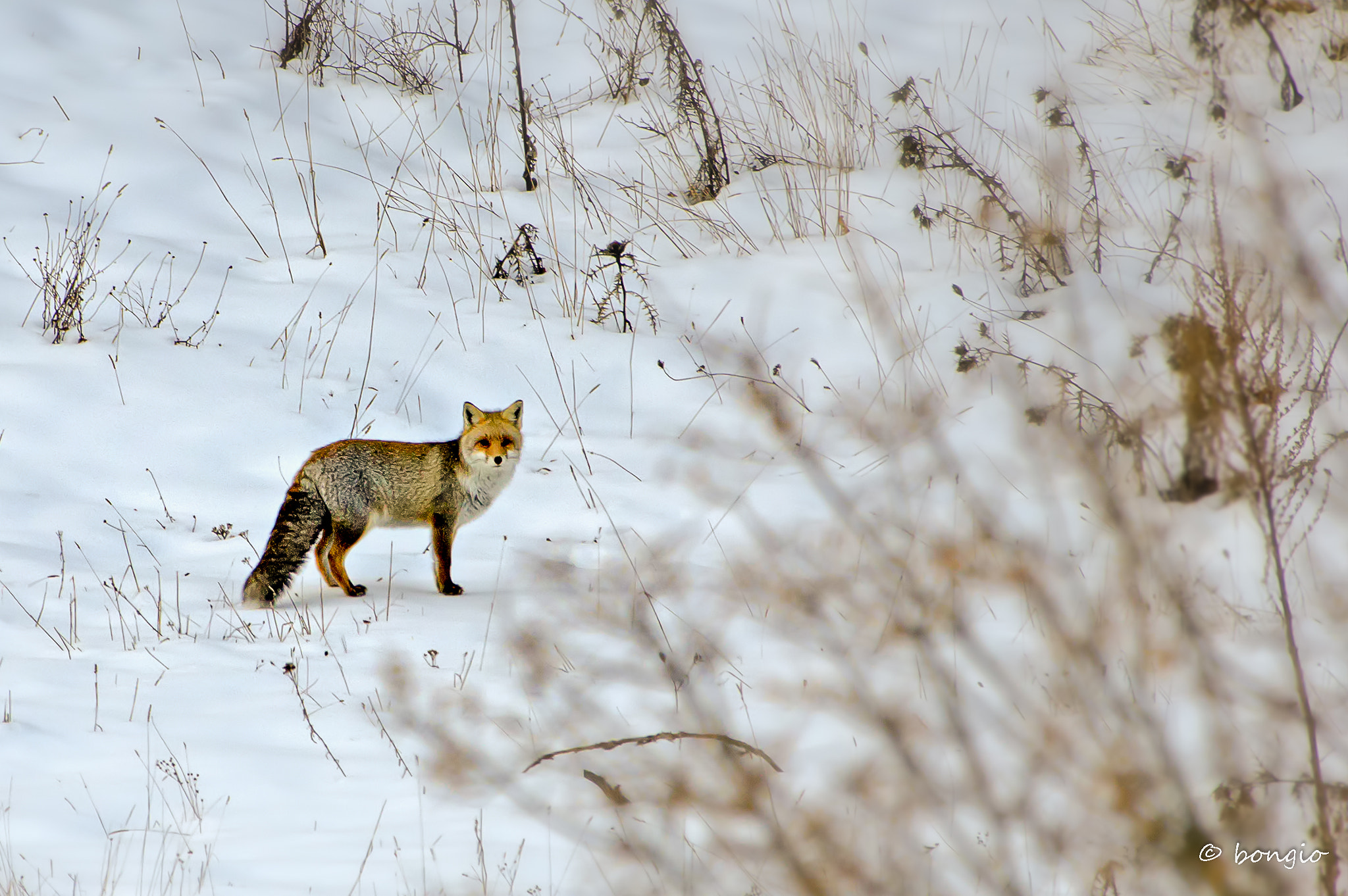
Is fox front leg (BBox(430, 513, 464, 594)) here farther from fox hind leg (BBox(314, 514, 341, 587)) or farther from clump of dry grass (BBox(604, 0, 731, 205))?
clump of dry grass (BBox(604, 0, 731, 205))

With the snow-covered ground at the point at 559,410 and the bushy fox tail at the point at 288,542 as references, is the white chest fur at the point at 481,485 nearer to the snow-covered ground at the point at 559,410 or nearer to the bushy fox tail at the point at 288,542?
the snow-covered ground at the point at 559,410

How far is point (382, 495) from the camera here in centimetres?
551

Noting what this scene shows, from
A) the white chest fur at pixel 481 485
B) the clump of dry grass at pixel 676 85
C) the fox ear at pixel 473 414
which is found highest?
the clump of dry grass at pixel 676 85

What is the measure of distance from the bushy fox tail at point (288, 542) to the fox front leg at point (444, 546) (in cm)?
51

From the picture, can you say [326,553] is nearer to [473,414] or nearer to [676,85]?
[473,414]

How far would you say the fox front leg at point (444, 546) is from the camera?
5.38 metres

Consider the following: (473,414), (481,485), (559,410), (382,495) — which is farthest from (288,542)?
(559,410)

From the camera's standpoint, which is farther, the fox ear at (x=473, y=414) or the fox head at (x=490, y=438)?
the fox ear at (x=473, y=414)

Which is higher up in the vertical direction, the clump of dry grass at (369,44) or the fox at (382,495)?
the clump of dry grass at (369,44)

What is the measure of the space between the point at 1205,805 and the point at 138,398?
21.1 feet

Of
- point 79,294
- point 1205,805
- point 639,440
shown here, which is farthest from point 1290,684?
point 79,294

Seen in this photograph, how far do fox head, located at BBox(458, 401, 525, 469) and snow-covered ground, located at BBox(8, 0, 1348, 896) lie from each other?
21.8 inches

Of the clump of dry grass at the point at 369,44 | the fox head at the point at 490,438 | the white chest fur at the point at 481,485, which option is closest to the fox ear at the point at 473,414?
the fox head at the point at 490,438

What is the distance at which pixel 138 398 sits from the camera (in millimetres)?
7062
